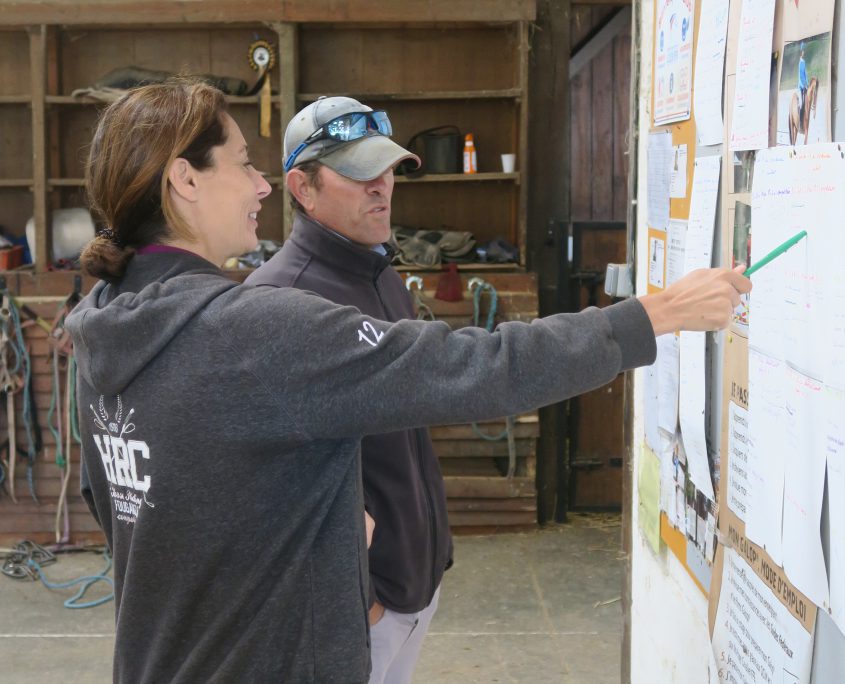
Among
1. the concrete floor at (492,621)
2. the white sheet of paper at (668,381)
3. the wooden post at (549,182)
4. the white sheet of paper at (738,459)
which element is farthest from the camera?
the wooden post at (549,182)

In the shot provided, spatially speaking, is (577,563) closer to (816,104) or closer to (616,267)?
(616,267)

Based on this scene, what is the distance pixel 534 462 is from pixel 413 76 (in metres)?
2.04

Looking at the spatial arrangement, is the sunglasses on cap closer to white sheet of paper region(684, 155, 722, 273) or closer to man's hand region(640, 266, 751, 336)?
white sheet of paper region(684, 155, 722, 273)

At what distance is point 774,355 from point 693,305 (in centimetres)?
18

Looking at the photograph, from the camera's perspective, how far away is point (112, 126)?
1409 millimetres

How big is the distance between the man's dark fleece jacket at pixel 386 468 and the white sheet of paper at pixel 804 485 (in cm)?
88

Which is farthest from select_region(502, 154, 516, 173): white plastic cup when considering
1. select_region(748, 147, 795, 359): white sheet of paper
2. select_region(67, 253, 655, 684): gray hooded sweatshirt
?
select_region(67, 253, 655, 684): gray hooded sweatshirt

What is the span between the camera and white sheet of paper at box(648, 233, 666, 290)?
2047 millimetres

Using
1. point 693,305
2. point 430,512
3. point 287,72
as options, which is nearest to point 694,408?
point 693,305

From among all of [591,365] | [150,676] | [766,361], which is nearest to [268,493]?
[150,676]

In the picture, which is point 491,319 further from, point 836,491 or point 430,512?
point 836,491

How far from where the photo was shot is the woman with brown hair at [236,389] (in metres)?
1.27

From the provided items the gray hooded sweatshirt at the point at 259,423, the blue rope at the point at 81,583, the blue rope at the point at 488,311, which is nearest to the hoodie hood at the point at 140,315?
the gray hooded sweatshirt at the point at 259,423

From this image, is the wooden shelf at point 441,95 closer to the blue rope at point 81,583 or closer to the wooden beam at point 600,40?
the wooden beam at point 600,40
